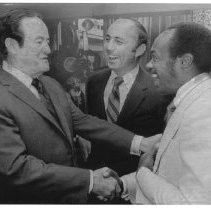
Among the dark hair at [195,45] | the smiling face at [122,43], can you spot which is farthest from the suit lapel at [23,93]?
the dark hair at [195,45]

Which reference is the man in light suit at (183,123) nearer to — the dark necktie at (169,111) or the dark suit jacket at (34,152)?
Result: the dark necktie at (169,111)

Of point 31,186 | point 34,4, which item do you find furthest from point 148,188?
point 34,4

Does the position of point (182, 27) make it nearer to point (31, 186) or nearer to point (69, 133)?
point (69, 133)

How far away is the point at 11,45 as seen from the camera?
2.10 m

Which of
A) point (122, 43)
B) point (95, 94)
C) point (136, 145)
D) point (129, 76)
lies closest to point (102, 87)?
point (95, 94)

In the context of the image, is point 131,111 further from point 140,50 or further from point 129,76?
point 140,50

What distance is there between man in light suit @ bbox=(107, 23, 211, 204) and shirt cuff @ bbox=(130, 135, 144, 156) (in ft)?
0.51

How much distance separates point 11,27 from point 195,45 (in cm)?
93

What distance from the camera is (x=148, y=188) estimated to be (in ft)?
6.29

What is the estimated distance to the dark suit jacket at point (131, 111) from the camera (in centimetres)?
216

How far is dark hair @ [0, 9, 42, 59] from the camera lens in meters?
2.09

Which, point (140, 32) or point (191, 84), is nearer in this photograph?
point (191, 84)

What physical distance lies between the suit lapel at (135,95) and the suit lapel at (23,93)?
0.38 m

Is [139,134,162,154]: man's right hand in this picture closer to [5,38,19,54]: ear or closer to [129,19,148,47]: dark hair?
[129,19,148,47]: dark hair
